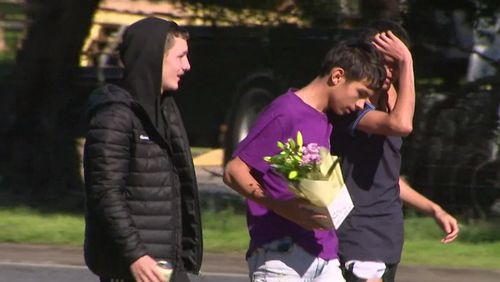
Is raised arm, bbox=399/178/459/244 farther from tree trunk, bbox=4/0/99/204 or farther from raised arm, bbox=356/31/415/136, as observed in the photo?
tree trunk, bbox=4/0/99/204

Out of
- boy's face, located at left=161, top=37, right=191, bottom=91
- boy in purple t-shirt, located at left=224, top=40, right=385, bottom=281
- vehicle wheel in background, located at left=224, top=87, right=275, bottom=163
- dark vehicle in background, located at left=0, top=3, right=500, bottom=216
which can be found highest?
boy's face, located at left=161, top=37, right=191, bottom=91

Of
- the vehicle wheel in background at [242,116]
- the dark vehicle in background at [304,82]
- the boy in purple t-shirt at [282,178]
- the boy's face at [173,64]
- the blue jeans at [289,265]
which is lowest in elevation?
the vehicle wheel in background at [242,116]

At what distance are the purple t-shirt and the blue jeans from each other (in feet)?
0.08

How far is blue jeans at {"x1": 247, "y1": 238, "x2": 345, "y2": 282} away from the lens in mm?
4594

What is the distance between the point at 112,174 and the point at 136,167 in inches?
5.0

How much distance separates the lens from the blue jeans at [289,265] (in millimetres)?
4594

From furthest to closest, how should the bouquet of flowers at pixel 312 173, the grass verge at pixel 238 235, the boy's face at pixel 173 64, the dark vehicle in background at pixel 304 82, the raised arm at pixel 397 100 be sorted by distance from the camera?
A: the dark vehicle in background at pixel 304 82 < the grass verge at pixel 238 235 < the raised arm at pixel 397 100 < the boy's face at pixel 173 64 < the bouquet of flowers at pixel 312 173

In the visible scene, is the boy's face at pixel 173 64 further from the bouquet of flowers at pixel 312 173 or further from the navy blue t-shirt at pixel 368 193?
the navy blue t-shirt at pixel 368 193

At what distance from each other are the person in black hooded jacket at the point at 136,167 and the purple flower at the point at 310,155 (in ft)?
1.62

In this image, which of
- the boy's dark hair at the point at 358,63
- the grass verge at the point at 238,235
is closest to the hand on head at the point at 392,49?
the boy's dark hair at the point at 358,63

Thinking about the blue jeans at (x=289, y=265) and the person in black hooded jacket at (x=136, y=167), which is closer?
the person in black hooded jacket at (x=136, y=167)

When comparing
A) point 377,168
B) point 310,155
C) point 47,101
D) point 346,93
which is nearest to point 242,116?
point 47,101

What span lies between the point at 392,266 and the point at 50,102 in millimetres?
8090

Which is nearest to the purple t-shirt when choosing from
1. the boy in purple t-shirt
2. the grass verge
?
the boy in purple t-shirt
